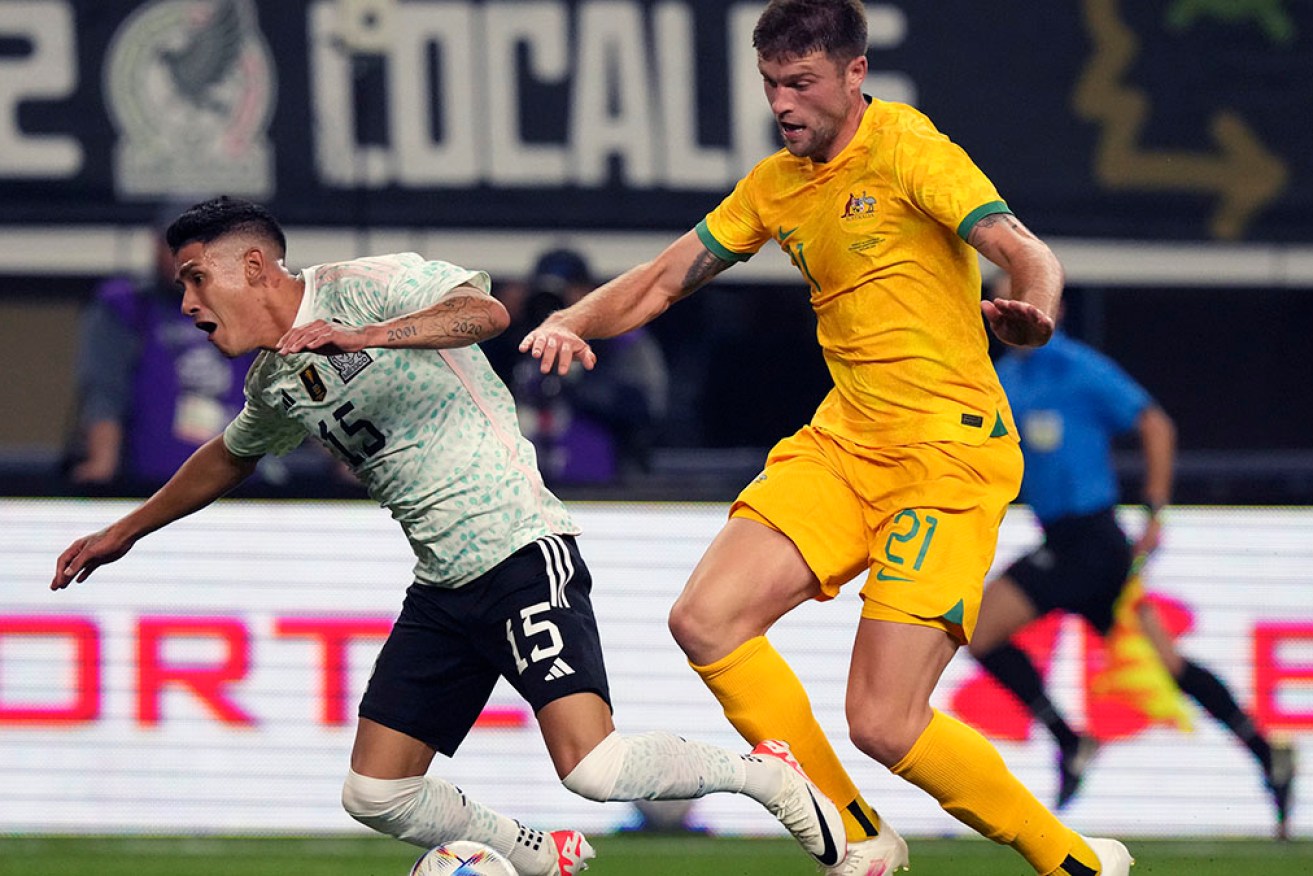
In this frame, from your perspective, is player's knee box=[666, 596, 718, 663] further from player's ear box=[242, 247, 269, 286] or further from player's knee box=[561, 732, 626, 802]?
player's ear box=[242, 247, 269, 286]

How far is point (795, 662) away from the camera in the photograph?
25.6 ft

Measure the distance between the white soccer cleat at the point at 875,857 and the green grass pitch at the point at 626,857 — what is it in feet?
4.80

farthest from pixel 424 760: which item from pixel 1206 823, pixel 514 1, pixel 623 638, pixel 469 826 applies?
pixel 514 1

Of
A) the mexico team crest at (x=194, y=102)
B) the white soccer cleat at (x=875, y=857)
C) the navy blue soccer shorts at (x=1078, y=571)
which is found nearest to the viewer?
the white soccer cleat at (x=875, y=857)

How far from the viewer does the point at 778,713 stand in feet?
17.9

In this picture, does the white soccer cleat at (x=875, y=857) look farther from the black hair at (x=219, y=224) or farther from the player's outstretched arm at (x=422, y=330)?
the black hair at (x=219, y=224)

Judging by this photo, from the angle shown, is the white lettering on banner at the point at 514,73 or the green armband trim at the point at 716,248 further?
the white lettering on banner at the point at 514,73

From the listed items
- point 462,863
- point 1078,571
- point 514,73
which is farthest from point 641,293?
point 514,73

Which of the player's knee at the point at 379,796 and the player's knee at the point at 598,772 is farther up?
the player's knee at the point at 598,772

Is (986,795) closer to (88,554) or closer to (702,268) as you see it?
(702,268)

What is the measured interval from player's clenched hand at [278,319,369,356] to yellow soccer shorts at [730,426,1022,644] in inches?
47.3

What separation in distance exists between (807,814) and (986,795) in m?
0.45

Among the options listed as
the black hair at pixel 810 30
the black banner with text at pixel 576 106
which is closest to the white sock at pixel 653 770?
the black hair at pixel 810 30

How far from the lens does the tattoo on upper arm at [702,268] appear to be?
562 centimetres
